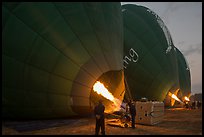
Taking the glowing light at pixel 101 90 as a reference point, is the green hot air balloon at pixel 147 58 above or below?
above

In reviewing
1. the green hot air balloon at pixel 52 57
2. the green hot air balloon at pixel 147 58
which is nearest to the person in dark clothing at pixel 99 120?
the green hot air balloon at pixel 52 57

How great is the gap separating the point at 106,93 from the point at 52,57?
3.00 meters

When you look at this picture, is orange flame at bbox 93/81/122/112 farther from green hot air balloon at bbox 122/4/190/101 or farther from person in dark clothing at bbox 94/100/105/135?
green hot air balloon at bbox 122/4/190/101

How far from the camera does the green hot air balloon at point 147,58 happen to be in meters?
16.5

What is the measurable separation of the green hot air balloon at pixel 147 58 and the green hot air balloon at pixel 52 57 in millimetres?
6383

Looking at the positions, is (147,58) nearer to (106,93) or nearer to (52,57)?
(106,93)

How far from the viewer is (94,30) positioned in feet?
31.8

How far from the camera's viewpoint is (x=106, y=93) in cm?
1044

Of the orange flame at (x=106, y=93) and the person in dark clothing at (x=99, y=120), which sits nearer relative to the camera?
the person in dark clothing at (x=99, y=120)

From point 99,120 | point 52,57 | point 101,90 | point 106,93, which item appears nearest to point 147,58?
point 106,93

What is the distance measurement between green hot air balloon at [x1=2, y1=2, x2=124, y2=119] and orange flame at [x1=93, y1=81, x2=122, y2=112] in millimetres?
265

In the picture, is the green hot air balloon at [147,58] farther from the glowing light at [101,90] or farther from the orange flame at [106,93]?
the glowing light at [101,90]

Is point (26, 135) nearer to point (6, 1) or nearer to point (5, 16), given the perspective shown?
point (5, 16)

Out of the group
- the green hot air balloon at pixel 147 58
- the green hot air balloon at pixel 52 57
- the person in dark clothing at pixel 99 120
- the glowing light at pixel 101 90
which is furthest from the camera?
the green hot air balloon at pixel 147 58
